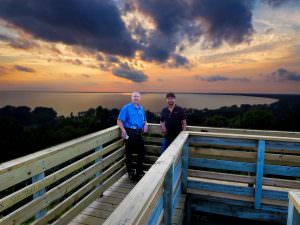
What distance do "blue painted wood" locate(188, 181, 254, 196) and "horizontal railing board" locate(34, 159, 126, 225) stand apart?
1483 mm

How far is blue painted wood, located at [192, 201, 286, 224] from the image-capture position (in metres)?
2.91

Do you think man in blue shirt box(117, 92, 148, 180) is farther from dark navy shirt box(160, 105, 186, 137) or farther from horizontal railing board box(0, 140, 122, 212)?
horizontal railing board box(0, 140, 122, 212)

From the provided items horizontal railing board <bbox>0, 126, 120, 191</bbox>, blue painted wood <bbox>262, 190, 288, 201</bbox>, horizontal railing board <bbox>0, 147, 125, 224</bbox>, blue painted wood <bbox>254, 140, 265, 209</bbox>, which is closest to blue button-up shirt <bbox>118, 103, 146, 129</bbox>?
horizontal railing board <bbox>0, 126, 120, 191</bbox>

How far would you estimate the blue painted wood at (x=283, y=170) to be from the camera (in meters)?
2.72

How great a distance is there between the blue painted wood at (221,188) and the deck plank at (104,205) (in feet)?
4.14

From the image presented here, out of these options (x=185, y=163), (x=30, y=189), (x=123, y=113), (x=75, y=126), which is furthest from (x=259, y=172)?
(x=75, y=126)

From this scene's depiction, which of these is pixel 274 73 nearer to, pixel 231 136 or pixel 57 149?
pixel 231 136

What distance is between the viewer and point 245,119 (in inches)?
691

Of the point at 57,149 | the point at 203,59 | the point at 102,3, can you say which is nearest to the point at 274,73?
the point at 203,59

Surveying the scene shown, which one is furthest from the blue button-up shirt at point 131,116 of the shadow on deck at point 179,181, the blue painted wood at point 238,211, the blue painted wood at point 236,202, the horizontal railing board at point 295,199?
the horizontal railing board at point 295,199

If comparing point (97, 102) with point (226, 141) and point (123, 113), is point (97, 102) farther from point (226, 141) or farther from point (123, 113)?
point (226, 141)

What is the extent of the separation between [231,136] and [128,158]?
6.47 feet

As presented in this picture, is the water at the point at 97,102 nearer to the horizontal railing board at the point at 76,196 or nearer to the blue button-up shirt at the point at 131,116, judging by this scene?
the blue button-up shirt at the point at 131,116

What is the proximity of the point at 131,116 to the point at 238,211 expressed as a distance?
2.45 metres
